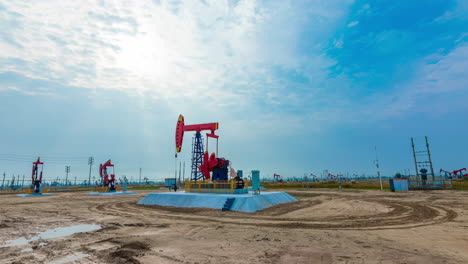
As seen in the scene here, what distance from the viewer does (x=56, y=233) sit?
9.91m

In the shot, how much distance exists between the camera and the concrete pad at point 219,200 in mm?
17328

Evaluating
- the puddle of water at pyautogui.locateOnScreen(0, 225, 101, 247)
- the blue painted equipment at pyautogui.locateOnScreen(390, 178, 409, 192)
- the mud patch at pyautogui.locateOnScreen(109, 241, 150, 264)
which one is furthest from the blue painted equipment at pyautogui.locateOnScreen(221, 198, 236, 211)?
the blue painted equipment at pyautogui.locateOnScreen(390, 178, 409, 192)

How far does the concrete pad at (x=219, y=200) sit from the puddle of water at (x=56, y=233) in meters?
8.85

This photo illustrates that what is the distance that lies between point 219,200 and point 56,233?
10971mm

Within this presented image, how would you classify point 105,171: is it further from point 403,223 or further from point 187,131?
point 403,223

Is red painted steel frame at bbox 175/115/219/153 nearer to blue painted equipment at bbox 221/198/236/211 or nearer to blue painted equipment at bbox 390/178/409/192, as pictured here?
blue painted equipment at bbox 221/198/236/211

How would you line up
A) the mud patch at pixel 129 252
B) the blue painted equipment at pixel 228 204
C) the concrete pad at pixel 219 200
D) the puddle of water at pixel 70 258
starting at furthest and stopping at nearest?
the concrete pad at pixel 219 200, the blue painted equipment at pixel 228 204, the mud patch at pixel 129 252, the puddle of water at pixel 70 258

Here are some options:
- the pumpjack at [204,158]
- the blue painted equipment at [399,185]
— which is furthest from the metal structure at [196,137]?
the blue painted equipment at [399,185]

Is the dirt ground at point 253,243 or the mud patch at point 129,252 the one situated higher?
the mud patch at point 129,252

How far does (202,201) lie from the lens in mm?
19203

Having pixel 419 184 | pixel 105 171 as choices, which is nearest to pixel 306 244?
pixel 419 184

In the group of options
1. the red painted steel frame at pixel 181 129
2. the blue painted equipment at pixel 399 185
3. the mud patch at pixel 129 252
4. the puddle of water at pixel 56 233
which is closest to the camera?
the mud patch at pixel 129 252

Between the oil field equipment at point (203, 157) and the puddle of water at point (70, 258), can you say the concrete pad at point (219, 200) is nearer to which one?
the oil field equipment at point (203, 157)

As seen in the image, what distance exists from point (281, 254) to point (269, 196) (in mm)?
13736
